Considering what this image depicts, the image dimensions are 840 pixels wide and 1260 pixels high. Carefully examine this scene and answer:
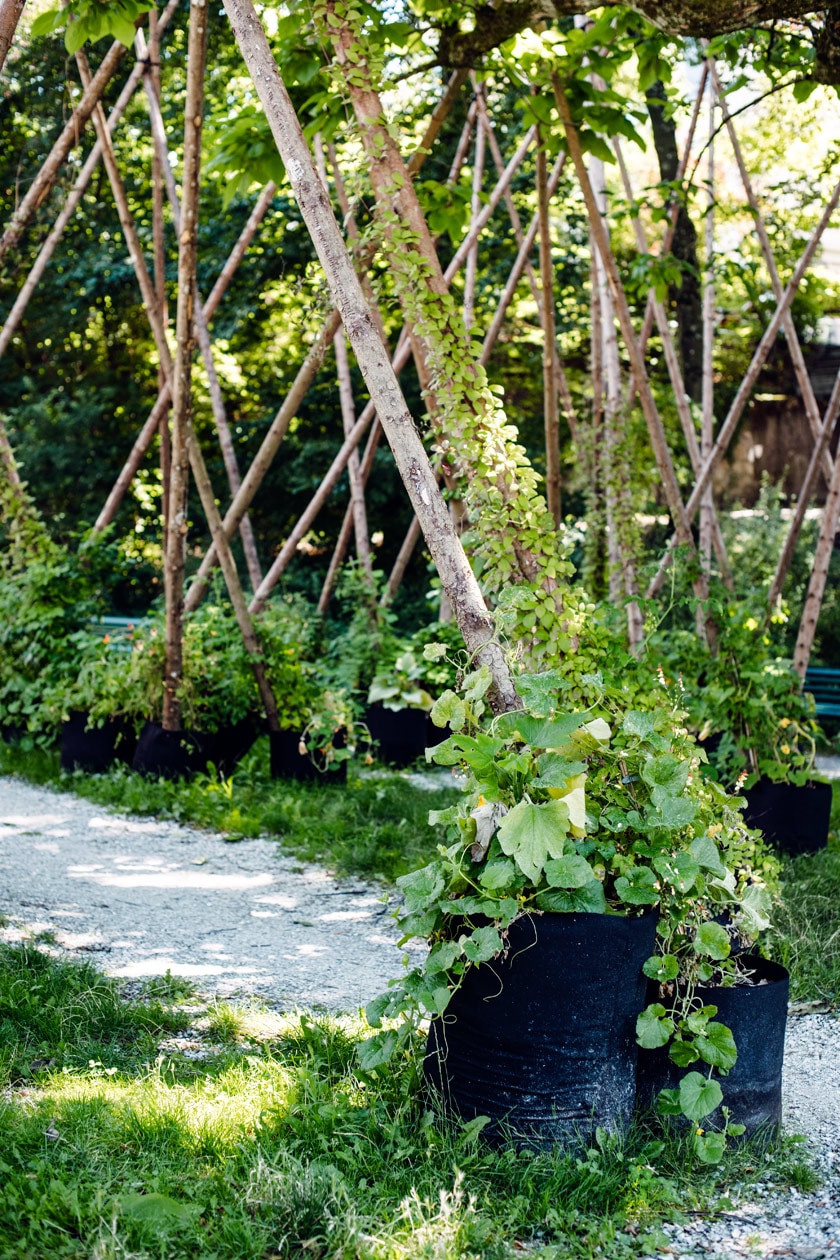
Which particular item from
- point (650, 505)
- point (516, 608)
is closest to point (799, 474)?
point (650, 505)

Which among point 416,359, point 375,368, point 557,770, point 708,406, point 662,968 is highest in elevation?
point 708,406

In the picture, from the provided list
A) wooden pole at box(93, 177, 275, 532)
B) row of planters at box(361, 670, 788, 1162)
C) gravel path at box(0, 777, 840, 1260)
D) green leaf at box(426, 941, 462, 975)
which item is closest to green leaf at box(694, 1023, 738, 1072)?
row of planters at box(361, 670, 788, 1162)

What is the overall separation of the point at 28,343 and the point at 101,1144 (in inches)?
475

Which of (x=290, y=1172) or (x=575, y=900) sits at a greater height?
(x=575, y=900)

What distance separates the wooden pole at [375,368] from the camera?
2369mm

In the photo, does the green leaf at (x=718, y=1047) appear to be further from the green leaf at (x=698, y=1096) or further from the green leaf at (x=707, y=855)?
the green leaf at (x=707, y=855)

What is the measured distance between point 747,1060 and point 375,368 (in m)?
1.59

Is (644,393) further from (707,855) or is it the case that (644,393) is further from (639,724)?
(707,855)

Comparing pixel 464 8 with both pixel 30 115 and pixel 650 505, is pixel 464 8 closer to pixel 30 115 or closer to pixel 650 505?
pixel 650 505

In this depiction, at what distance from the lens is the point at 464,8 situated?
12.9 feet

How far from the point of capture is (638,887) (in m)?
2.06

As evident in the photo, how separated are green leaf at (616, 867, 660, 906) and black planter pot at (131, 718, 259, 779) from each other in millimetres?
3512

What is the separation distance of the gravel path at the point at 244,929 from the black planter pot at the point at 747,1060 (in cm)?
16

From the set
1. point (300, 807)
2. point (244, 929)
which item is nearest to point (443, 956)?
point (244, 929)
